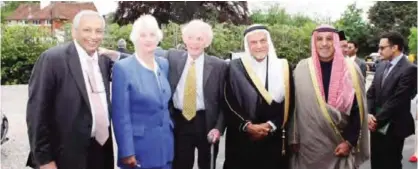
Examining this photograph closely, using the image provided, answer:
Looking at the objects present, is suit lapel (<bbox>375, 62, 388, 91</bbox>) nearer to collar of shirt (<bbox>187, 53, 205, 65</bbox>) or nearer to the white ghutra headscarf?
the white ghutra headscarf

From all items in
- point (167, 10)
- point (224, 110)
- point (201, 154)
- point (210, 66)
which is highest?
point (167, 10)

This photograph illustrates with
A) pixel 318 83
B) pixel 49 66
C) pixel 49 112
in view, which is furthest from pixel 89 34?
pixel 318 83

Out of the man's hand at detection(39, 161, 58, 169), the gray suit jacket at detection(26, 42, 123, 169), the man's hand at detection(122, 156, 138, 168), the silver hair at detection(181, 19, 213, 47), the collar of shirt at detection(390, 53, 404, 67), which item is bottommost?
the man's hand at detection(122, 156, 138, 168)

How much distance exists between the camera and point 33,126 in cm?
318

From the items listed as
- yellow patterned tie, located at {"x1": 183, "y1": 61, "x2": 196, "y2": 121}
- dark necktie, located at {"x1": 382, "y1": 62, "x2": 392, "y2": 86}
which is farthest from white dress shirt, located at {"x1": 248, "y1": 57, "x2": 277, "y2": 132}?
dark necktie, located at {"x1": 382, "y1": 62, "x2": 392, "y2": 86}

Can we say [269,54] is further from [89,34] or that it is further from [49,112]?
[49,112]

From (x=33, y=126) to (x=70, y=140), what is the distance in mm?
238

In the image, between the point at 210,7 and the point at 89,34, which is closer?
the point at 89,34

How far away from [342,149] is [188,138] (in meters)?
1.20

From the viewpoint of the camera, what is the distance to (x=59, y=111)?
3262mm

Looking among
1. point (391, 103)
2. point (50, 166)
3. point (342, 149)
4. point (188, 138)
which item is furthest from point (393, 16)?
point (50, 166)

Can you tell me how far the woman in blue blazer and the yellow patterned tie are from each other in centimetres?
25

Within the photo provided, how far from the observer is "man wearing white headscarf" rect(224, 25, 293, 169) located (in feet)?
13.1

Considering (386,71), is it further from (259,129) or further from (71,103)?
(71,103)
